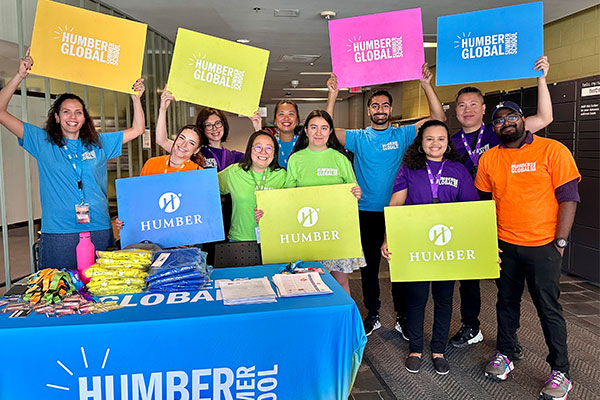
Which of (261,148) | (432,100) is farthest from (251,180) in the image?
(432,100)

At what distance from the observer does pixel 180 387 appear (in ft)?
5.68

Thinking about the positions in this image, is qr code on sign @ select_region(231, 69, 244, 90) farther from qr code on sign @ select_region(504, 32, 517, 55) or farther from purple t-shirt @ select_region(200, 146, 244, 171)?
qr code on sign @ select_region(504, 32, 517, 55)

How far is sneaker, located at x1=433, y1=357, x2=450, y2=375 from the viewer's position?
288 cm

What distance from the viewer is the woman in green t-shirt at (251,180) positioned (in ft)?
9.02

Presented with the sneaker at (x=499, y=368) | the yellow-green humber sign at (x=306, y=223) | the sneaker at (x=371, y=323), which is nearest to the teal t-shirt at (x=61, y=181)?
the yellow-green humber sign at (x=306, y=223)

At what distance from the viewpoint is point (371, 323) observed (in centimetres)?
356

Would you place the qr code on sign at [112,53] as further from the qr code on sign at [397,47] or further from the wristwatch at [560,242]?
the wristwatch at [560,242]

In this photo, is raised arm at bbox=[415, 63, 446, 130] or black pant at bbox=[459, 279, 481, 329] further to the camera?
black pant at bbox=[459, 279, 481, 329]

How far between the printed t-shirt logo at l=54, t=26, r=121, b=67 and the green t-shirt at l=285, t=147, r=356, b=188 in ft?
4.07

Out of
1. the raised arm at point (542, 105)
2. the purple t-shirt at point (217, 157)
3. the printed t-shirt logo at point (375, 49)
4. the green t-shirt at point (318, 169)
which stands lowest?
the green t-shirt at point (318, 169)

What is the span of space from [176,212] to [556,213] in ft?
6.99

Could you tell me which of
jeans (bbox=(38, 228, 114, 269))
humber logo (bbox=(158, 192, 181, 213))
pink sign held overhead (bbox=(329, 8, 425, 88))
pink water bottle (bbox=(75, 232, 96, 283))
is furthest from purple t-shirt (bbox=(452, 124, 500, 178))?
jeans (bbox=(38, 228, 114, 269))

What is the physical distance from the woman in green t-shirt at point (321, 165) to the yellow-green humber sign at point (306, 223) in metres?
0.35

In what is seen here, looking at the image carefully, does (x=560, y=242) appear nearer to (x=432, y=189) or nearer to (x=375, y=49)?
(x=432, y=189)
